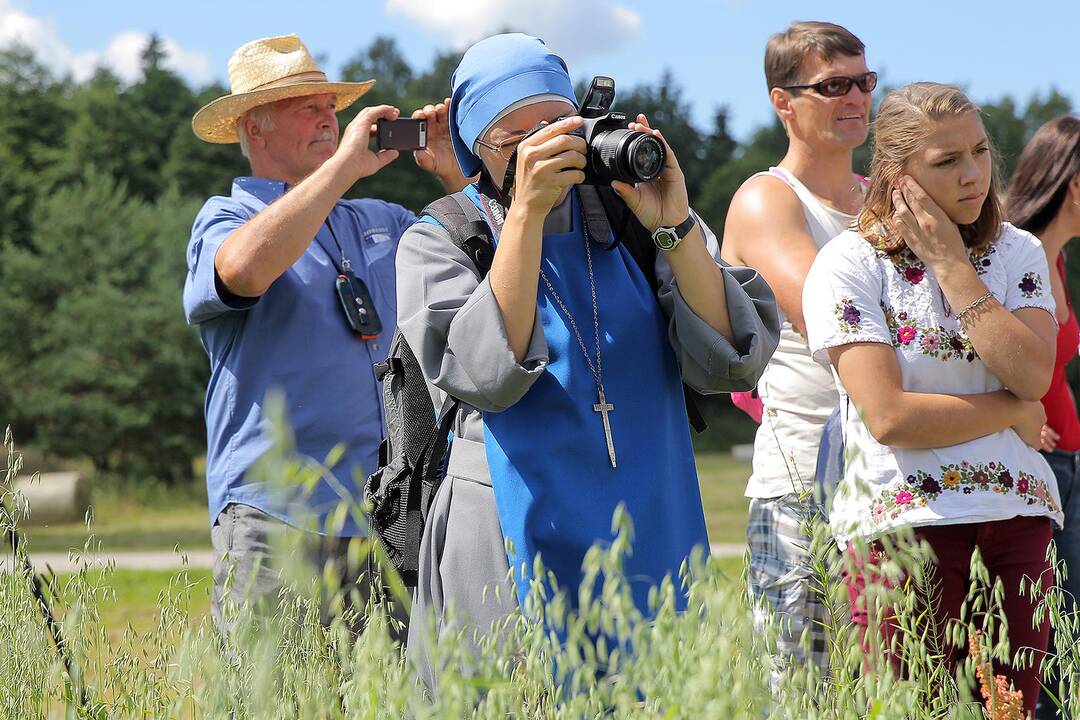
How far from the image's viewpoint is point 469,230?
2.48 m

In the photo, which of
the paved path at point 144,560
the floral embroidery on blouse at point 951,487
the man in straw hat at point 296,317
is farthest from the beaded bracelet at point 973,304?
the paved path at point 144,560

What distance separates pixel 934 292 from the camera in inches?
112

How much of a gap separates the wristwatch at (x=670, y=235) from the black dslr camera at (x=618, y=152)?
4.2 inches

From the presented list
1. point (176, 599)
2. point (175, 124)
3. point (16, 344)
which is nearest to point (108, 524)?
point (16, 344)

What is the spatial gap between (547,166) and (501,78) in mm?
254

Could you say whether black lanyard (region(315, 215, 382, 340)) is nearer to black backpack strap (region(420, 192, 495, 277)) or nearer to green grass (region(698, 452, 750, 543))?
black backpack strap (region(420, 192, 495, 277))

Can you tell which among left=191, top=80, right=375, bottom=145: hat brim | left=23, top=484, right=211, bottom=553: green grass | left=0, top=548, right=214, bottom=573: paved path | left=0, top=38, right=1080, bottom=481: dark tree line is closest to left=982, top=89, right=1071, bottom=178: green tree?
left=0, top=38, right=1080, bottom=481: dark tree line

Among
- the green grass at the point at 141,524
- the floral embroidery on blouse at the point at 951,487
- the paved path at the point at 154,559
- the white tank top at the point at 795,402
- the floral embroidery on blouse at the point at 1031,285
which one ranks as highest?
the floral embroidery on blouse at the point at 1031,285

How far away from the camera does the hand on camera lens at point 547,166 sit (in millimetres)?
2260

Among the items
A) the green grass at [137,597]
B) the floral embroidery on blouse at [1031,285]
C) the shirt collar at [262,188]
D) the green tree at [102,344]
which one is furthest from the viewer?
the green tree at [102,344]

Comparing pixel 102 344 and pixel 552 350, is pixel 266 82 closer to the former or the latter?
pixel 552 350

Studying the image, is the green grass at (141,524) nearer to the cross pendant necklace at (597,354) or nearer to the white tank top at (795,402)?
the white tank top at (795,402)

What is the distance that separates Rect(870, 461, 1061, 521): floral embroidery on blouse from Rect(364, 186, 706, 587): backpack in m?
0.52

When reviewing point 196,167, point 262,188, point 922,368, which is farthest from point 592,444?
point 196,167
